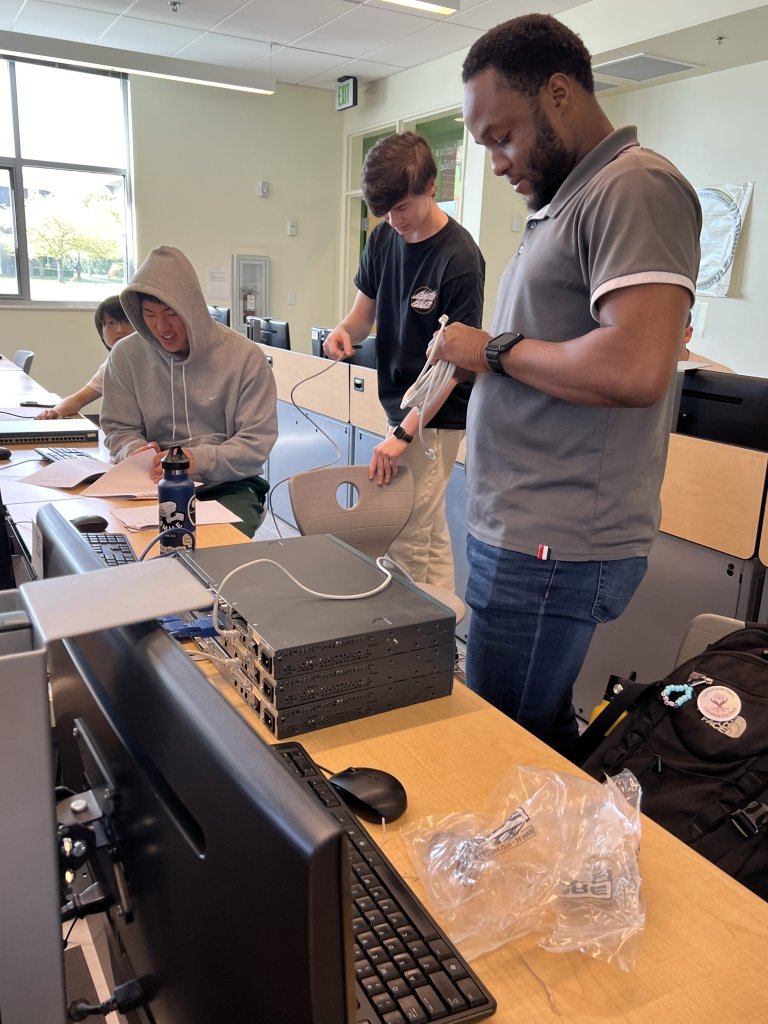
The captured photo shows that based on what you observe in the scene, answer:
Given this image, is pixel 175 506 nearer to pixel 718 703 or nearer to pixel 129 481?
pixel 129 481

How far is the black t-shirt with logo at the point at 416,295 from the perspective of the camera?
222 centimetres

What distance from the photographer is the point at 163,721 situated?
41 centimetres

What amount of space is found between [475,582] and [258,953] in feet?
3.60

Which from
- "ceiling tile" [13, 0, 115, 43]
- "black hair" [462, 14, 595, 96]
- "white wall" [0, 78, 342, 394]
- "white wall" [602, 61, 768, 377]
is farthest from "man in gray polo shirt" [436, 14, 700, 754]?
"white wall" [0, 78, 342, 394]

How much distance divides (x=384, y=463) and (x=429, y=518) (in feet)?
1.33

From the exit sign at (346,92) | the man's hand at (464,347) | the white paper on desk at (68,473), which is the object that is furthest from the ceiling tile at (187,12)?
the man's hand at (464,347)

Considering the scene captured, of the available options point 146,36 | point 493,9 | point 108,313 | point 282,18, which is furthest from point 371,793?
point 146,36

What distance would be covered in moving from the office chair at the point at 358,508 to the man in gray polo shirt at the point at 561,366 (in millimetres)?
587

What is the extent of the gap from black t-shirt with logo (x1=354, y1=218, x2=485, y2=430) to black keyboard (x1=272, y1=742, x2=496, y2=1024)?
1.69 metres

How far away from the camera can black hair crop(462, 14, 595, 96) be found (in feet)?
3.84

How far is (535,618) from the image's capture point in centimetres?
136

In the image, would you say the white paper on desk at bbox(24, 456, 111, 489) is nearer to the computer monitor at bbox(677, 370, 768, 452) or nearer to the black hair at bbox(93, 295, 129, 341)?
the black hair at bbox(93, 295, 129, 341)

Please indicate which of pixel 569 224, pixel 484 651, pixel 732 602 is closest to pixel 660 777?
pixel 484 651

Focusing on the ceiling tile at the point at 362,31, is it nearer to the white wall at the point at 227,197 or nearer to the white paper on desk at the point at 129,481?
the white wall at the point at 227,197
